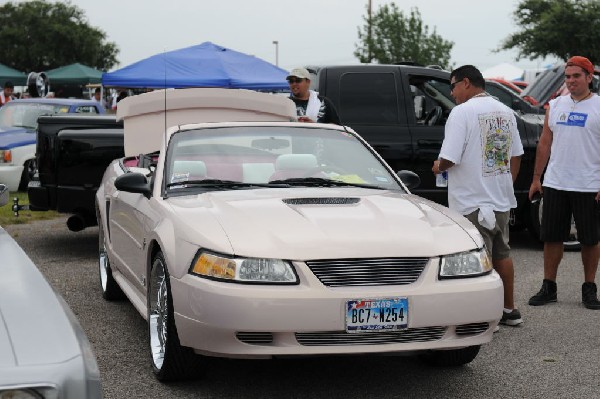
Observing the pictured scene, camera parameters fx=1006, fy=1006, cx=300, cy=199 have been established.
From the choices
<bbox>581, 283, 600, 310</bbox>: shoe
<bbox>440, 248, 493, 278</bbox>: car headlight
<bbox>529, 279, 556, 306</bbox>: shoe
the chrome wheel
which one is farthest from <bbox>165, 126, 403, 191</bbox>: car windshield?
<bbox>581, 283, 600, 310</bbox>: shoe

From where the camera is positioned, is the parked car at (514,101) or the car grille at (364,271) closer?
the car grille at (364,271)

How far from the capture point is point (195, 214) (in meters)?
5.13

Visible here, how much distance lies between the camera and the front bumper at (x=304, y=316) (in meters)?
4.51

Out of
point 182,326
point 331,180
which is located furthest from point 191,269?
point 331,180

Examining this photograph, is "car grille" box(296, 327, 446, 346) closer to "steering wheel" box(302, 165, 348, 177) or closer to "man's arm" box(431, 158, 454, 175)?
"steering wheel" box(302, 165, 348, 177)

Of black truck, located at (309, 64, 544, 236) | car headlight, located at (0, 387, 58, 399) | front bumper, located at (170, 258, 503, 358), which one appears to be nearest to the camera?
car headlight, located at (0, 387, 58, 399)

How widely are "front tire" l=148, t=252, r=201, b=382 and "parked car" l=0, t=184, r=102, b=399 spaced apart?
5.52 feet

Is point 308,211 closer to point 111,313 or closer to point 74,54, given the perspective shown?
point 111,313

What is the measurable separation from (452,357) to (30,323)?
121 inches

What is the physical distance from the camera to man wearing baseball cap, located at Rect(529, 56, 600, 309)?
7492mm

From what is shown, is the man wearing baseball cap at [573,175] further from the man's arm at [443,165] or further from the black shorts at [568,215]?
the man's arm at [443,165]

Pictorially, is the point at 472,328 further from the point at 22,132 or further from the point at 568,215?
the point at 22,132

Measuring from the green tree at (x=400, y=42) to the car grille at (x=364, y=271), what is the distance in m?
49.8

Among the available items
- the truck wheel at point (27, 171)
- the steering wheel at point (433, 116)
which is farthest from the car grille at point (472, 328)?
the truck wheel at point (27, 171)
